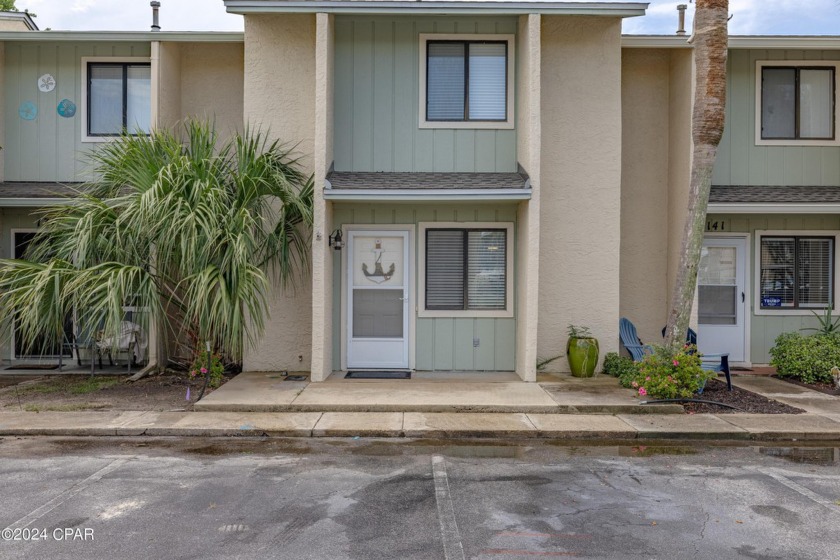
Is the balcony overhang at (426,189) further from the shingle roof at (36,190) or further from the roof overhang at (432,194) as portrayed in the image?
the shingle roof at (36,190)

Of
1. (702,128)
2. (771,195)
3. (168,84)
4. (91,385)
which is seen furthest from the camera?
(168,84)

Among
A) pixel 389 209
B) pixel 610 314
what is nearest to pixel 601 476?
pixel 610 314

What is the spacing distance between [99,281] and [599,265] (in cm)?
762

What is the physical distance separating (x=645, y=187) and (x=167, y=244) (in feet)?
26.6

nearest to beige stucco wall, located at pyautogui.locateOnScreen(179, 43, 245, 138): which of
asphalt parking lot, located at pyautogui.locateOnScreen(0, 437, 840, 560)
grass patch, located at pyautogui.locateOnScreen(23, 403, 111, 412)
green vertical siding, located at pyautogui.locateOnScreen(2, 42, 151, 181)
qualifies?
green vertical siding, located at pyautogui.locateOnScreen(2, 42, 151, 181)

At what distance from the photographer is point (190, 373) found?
33.9 ft

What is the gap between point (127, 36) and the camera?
1133cm

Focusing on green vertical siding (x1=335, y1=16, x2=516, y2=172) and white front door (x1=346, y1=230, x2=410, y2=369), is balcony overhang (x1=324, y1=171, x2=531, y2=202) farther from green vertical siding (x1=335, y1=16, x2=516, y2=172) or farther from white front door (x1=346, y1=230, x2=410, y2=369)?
white front door (x1=346, y1=230, x2=410, y2=369)

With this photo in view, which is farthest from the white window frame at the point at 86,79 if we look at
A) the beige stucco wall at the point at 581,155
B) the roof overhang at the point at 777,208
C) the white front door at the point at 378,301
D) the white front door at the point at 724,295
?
the white front door at the point at 724,295

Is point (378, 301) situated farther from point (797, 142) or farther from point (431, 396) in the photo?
point (797, 142)

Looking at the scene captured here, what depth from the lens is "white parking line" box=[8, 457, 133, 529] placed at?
507 centimetres

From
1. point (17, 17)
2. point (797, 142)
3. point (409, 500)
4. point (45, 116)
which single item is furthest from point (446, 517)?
point (17, 17)

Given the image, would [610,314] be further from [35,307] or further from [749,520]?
[35,307]

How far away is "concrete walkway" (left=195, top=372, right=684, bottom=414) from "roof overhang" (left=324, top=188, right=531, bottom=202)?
2823mm
